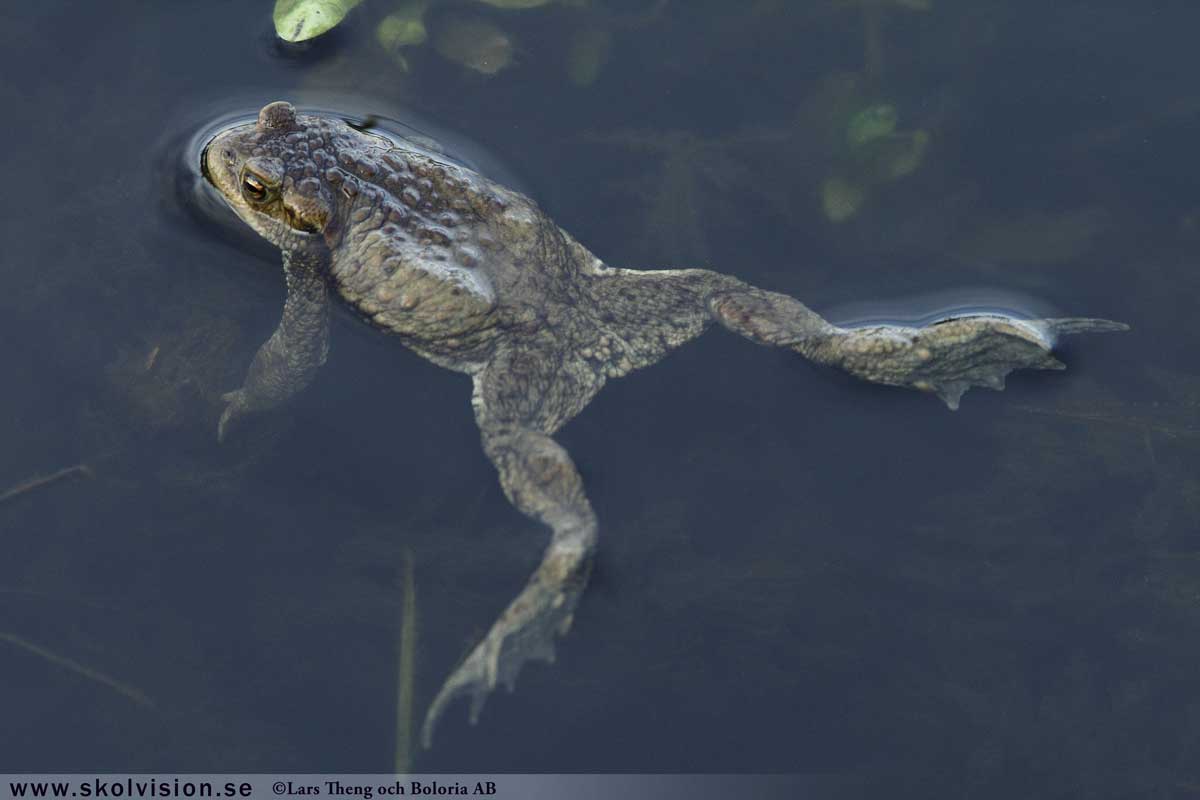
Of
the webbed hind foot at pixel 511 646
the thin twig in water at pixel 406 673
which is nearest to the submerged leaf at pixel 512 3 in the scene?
the thin twig in water at pixel 406 673

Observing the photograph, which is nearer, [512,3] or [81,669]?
[81,669]

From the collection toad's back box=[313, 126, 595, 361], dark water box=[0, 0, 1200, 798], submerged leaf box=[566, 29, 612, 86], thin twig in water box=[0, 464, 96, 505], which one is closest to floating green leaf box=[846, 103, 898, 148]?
dark water box=[0, 0, 1200, 798]

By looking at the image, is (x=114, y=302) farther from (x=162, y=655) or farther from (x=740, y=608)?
(x=740, y=608)

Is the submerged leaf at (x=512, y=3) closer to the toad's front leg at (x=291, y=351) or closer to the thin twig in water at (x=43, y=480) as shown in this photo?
the toad's front leg at (x=291, y=351)

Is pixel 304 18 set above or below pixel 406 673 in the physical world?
above

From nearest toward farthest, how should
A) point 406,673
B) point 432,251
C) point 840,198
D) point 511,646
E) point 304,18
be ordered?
1. point 511,646
2. point 406,673
3. point 432,251
4. point 304,18
5. point 840,198

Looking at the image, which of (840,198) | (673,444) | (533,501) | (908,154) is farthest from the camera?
(908,154)

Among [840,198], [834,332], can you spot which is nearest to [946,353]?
[834,332]

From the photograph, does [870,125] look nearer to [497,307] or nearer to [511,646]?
[497,307]
